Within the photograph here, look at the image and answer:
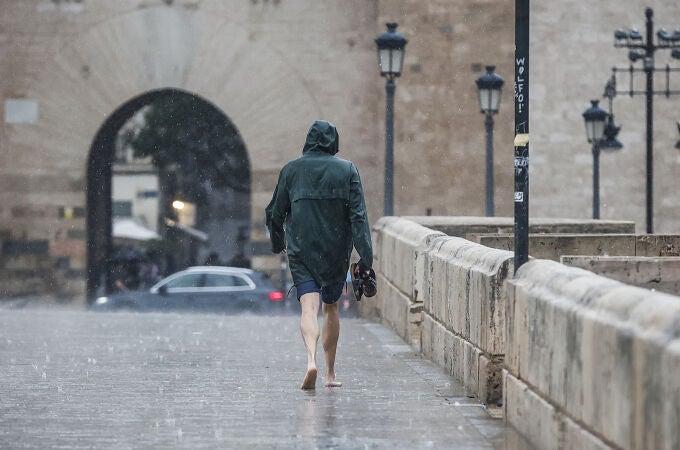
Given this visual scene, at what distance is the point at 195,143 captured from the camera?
41.2 m

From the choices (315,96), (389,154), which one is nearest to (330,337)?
(389,154)

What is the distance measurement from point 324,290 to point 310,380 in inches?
20.6

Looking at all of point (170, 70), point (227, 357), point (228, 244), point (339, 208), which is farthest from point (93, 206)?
point (228, 244)

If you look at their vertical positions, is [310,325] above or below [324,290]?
below

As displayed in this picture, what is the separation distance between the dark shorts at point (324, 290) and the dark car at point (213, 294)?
552 inches

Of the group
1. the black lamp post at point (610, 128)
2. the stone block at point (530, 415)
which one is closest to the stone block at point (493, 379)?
the stone block at point (530, 415)

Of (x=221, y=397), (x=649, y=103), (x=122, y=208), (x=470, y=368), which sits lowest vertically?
(x=221, y=397)

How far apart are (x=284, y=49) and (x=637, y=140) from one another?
6901mm

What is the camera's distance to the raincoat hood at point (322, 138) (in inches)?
305

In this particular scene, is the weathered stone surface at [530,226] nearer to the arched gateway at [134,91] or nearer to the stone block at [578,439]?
the stone block at [578,439]

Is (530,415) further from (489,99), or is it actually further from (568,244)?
(489,99)

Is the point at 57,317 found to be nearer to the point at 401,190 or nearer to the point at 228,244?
the point at 401,190

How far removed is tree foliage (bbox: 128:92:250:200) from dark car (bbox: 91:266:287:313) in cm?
1754

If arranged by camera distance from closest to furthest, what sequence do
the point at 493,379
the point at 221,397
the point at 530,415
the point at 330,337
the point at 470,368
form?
the point at 530,415 < the point at 493,379 < the point at 221,397 < the point at 470,368 < the point at 330,337
